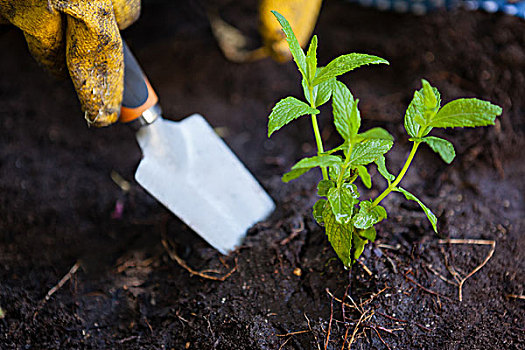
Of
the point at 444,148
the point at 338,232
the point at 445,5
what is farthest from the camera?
the point at 445,5

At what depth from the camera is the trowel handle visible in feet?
4.05

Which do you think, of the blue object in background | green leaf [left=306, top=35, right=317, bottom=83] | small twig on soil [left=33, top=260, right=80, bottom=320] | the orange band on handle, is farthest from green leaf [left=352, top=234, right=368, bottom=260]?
the blue object in background

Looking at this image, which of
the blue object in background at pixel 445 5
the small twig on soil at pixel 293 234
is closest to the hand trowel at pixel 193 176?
the small twig on soil at pixel 293 234

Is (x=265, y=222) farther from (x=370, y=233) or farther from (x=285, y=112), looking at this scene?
(x=285, y=112)

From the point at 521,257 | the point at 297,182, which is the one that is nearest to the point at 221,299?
the point at 297,182

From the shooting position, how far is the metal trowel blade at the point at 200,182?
1.32 metres

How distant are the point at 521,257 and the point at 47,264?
1.29 metres

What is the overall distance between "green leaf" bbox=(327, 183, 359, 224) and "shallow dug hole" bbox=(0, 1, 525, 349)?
24cm

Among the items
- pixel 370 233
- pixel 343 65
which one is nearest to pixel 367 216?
pixel 370 233

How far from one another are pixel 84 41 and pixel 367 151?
0.65 metres

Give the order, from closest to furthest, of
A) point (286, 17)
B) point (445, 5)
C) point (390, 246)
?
1. point (390, 246)
2. point (286, 17)
3. point (445, 5)

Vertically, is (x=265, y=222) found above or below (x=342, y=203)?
below

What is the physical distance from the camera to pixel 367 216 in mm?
1013

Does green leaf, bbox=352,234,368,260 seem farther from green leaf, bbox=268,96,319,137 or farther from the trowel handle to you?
the trowel handle
